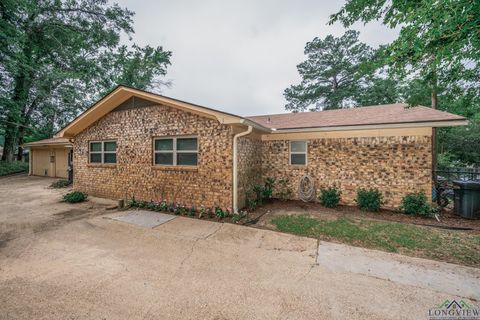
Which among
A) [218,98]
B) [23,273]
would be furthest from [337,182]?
[218,98]

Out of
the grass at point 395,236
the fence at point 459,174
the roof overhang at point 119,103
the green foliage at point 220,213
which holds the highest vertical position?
the roof overhang at point 119,103

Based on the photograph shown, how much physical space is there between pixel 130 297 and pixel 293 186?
6.23 metres

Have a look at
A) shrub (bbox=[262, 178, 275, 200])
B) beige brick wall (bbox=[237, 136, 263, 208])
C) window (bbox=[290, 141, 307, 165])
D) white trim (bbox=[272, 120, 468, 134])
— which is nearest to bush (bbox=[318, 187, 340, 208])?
window (bbox=[290, 141, 307, 165])

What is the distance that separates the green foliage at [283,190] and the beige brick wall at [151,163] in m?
2.76

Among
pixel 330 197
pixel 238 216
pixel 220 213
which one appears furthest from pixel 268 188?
pixel 220 213

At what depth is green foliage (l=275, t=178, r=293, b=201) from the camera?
755cm

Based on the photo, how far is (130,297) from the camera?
95.3 inches

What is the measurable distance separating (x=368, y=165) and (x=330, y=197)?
1644 millimetres

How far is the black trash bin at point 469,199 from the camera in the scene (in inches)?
209

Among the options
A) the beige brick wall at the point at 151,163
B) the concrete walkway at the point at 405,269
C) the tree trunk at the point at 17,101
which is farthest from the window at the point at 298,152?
the tree trunk at the point at 17,101

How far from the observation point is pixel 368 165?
21.1ft

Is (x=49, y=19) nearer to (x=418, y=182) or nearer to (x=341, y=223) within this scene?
(x=341, y=223)

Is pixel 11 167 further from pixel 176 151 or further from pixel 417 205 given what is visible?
pixel 417 205

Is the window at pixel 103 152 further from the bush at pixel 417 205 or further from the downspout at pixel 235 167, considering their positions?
the bush at pixel 417 205
